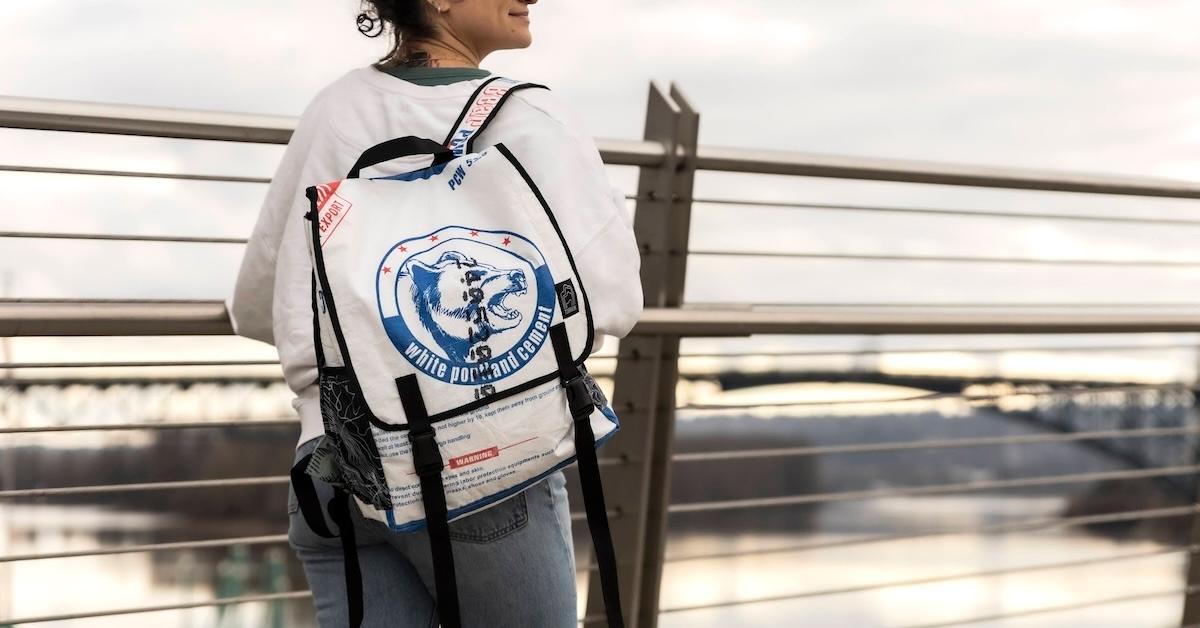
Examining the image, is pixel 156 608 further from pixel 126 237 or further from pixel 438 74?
pixel 438 74

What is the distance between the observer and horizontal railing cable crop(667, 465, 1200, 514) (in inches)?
90.8

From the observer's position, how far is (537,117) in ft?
4.21

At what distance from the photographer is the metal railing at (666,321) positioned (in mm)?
1813

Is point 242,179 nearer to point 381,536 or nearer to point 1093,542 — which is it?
point 381,536

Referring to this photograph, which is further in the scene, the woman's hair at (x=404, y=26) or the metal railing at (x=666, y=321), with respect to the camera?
the metal railing at (x=666, y=321)

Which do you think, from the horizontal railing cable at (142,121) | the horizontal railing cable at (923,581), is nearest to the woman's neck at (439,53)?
the horizontal railing cable at (142,121)

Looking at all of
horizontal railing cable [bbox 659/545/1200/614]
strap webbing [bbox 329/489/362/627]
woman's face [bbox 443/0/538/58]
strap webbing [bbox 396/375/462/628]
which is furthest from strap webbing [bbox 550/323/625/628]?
horizontal railing cable [bbox 659/545/1200/614]

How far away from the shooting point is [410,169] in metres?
1.28

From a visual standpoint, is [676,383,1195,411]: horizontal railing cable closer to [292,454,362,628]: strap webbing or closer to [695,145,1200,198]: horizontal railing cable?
[695,145,1200,198]: horizontal railing cable

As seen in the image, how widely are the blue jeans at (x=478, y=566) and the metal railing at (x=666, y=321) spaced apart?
0.94 feet

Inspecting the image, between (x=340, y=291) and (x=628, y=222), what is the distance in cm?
32

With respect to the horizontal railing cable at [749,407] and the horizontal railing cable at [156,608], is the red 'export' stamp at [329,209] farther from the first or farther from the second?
the horizontal railing cable at [156,608]

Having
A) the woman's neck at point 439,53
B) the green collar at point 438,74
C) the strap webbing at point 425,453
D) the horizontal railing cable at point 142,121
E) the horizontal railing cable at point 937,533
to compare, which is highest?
the woman's neck at point 439,53

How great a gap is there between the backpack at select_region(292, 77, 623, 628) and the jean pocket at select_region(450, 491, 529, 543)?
0.02 metres
